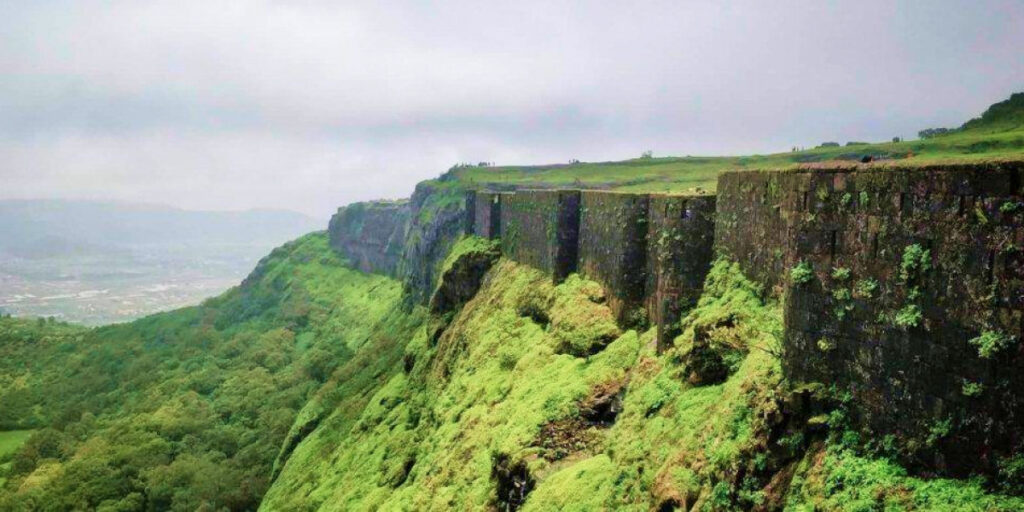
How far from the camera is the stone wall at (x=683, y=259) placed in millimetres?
18031

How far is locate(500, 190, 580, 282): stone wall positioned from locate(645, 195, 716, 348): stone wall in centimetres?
976

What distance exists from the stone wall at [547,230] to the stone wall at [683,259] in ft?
32.0

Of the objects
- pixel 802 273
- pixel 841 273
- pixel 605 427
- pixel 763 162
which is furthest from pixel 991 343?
pixel 763 162

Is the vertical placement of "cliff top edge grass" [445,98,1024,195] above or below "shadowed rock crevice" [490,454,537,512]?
above

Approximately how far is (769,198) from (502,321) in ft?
58.1

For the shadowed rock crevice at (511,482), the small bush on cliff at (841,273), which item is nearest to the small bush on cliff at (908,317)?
the small bush on cliff at (841,273)

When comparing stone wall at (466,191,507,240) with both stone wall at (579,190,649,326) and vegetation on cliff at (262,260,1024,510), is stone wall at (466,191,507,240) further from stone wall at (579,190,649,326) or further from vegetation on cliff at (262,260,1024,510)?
stone wall at (579,190,649,326)

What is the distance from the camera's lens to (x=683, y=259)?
18.4m

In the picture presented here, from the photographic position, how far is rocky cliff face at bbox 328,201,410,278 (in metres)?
120

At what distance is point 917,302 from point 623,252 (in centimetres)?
1317

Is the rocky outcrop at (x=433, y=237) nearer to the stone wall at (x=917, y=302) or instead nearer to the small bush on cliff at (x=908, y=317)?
the stone wall at (x=917, y=302)

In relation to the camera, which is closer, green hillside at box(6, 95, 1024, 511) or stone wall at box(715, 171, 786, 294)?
green hillside at box(6, 95, 1024, 511)

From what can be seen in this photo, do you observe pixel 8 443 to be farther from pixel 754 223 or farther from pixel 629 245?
pixel 754 223

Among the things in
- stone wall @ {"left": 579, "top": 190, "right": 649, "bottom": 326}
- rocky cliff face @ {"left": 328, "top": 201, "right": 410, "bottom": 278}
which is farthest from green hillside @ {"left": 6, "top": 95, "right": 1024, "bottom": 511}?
rocky cliff face @ {"left": 328, "top": 201, "right": 410, "bottom": 278}
